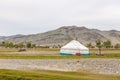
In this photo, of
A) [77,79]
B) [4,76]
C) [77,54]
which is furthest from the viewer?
[77,54]

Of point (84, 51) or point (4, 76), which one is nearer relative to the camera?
point (4, 76)

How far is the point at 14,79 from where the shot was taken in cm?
2369

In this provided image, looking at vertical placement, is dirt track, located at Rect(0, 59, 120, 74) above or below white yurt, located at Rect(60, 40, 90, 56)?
below

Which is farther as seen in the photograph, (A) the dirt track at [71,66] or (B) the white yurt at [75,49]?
(B) the white yurt at [75,49]

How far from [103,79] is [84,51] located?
6482cm

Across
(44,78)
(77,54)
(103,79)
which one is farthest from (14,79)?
(77,54)

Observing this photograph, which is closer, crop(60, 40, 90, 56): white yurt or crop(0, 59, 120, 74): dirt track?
crop(0, 59, 120, 74): dirt track

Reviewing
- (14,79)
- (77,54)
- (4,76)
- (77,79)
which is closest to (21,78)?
(14,79)

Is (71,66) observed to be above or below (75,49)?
below

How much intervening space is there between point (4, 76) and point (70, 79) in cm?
563

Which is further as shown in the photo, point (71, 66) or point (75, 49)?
point (75, 49)

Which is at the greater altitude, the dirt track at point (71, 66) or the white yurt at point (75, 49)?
the white yurt at point (75, 49)

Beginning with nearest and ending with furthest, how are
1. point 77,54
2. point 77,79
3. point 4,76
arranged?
1. point 77,79
2. point 4,76
3. point 77,54

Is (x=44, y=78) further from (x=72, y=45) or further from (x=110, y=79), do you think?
(x=72, y=45)
